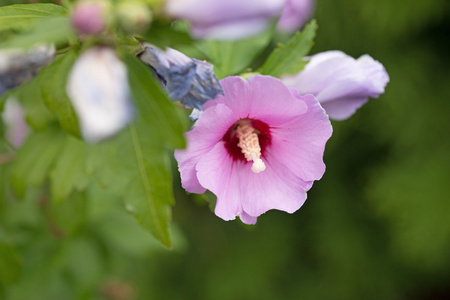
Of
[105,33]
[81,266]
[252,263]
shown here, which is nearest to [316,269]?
[252,263]

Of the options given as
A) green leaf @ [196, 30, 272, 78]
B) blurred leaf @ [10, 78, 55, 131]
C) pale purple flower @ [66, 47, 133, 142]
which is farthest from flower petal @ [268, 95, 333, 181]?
blurred leaf @ [10, 78, 55, 131]

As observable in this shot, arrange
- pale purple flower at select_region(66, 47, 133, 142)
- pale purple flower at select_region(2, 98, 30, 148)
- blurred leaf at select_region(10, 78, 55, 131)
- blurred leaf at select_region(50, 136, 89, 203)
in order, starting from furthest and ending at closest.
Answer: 1. pale purple flower at select_region(2, 98, 30, 148)
2. blurred leaf at select_region(50, 136, 89, 203)
3. blurred leaf at select_region(10, 78, 55, 131)
4. pale purple flower at select_region(66, 47, 133, 142)

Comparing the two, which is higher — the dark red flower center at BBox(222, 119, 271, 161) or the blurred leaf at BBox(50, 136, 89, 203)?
the dark red flower center at BBox(222, 119, 271, 161)

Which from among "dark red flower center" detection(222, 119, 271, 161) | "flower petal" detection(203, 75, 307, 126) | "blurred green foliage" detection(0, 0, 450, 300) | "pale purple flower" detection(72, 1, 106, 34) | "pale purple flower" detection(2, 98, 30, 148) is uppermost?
"pale purple flower" detection(72, 1, 106, 34)

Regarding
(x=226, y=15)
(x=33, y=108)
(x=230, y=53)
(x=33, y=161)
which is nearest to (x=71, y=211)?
(x=33, y=161)

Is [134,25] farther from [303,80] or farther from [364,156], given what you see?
[364,156]

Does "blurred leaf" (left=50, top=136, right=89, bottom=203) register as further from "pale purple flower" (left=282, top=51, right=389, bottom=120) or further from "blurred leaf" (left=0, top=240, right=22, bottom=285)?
"pale purple flower" (left=282, top=51, right=389, bottom=120)

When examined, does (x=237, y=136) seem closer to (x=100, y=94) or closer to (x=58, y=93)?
(x=58, y=93)
